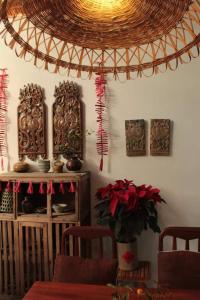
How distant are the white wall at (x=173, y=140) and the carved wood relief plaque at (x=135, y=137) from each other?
0.17 feet

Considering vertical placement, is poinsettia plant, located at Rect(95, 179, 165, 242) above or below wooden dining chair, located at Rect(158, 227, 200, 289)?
above

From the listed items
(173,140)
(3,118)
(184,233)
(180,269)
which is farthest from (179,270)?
(3,118)

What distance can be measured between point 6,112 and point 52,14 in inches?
88.2

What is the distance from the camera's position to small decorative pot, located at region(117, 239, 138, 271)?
2.54 meters

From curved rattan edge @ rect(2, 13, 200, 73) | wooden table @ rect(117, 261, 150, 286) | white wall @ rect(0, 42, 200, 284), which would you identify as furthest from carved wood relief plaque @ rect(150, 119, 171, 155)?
curved rattan edge @ rect(2, 13, 200, 73)

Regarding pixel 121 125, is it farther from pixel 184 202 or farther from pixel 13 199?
pixel 13 199

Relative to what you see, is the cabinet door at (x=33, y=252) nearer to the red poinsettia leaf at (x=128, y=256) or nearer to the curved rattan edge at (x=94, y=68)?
the red poinsettia leaf at (x=128, y=256)

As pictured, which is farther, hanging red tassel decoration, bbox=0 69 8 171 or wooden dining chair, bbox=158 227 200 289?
hanging red tassel decoration, bbox=0 69 8 171

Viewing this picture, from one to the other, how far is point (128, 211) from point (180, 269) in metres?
0.73

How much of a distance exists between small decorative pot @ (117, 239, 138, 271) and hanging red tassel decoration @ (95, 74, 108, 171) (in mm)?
732

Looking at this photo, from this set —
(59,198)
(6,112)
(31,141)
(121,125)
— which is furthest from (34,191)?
(121,125)

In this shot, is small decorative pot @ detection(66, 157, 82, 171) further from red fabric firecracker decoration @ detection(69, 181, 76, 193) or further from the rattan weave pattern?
the rattan weave pattern

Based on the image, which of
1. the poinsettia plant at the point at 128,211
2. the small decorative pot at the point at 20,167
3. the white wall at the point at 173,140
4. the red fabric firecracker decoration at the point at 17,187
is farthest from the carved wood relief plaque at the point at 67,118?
the poinsettia plant at the point at 128,211

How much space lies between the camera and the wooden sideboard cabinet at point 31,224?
263 cm
